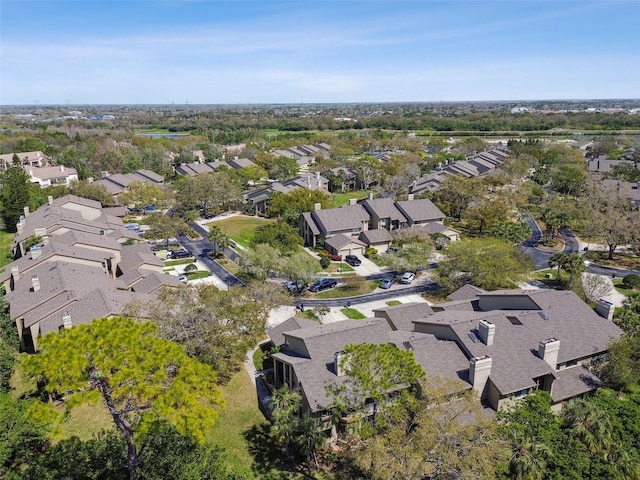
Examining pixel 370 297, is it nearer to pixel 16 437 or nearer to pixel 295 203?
pixel 295 203

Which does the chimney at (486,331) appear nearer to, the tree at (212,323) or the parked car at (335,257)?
the tree at (212,323)

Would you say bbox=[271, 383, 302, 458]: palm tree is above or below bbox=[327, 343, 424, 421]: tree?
below

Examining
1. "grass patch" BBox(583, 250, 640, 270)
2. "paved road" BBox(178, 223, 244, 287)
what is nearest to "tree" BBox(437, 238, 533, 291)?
"grass patch" BBox(583, 250, 640, 270)

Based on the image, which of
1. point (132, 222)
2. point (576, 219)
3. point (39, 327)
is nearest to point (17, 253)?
point (132, 222)

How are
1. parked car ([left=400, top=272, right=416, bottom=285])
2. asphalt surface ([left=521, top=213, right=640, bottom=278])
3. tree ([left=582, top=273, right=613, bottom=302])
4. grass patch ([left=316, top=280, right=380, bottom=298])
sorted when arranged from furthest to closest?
asphalt surface ([left=521, top=213, right=640, bottom=278]) < parked car ([left=400, top=272, right=416, bottom=285]) < grass patch ([left=316, top=280, right=380, bottom=298]) < tree ([left=582, top=273, right=613, bottom=302])

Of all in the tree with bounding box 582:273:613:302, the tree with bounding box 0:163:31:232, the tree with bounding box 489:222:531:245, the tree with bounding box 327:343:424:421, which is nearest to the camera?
the tree with bounding box 327:343:424:421

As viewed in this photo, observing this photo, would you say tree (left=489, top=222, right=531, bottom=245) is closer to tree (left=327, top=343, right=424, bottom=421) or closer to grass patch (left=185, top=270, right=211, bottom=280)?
grass patch (left=185, top=270, right=211, bottom=280)
